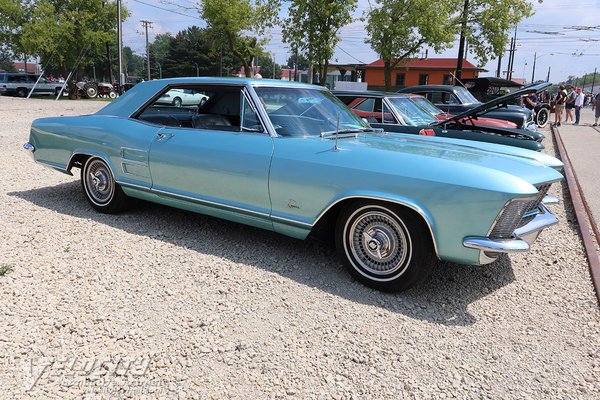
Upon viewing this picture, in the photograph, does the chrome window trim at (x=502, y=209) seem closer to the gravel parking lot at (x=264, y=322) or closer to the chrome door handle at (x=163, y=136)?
the gravel parking lot at (x=264, y=322)

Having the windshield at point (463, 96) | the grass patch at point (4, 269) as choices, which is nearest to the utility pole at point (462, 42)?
the windshield at point (463, 96)

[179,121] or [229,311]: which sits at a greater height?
[179,121]

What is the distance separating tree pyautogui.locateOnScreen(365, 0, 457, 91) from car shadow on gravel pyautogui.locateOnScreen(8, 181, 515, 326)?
1925 cm

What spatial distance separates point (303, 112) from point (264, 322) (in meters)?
1.87

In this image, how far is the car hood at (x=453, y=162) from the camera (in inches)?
117

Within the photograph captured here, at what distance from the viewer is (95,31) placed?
3350cm

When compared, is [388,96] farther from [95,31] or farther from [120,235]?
[95,31]

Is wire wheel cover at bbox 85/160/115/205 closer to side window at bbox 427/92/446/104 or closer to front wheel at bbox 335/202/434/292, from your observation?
front wheel at bbox 335/202/434/292

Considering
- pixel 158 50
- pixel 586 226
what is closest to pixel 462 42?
pixel 586 226

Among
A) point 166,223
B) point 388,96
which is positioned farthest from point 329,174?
point 388,96

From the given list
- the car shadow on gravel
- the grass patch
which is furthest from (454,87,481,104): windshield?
the grass patch

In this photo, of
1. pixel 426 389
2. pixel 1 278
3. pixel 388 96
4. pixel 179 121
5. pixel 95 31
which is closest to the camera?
pixel 426 389

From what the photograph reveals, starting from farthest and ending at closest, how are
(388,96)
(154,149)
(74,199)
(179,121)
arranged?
(388,96) → (74,199) → (179,121) → (154,149)

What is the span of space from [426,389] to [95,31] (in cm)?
3676
